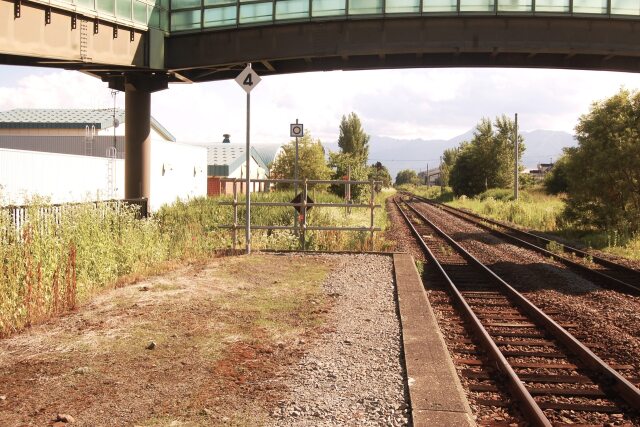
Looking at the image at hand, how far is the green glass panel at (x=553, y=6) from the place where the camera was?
1664cm

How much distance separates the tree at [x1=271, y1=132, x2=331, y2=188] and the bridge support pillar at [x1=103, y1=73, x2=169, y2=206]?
20453 mm

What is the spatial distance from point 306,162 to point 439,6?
24.5 meters

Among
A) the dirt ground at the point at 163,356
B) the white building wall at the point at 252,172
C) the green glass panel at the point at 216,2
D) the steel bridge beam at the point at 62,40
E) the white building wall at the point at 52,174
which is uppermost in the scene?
the green glass panel at the point at 216,2

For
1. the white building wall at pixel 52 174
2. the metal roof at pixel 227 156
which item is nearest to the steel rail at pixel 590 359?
the white building wall at pixel 52 174

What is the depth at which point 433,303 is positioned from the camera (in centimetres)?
970

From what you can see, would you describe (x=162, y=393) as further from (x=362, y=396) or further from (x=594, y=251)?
(x=594, y=251)

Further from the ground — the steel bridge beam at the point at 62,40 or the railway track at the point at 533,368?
the steel bridge beam at the point at 62,40

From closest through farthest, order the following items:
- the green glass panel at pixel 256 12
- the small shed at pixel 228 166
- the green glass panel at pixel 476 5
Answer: the green glass panel at pixel 476 5 → the green glass panel at pixel 256 12 → the small shed at pixel 228 166

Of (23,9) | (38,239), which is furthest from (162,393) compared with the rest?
(23,9)

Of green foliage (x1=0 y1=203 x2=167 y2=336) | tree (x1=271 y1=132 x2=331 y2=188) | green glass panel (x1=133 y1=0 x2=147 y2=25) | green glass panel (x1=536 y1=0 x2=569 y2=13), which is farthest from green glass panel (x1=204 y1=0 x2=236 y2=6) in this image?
tree (x1=271 y1=132 x2=331 y2=188)

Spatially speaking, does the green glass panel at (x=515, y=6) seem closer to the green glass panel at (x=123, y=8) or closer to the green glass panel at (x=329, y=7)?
the green glass panel at (x=329, y=7)

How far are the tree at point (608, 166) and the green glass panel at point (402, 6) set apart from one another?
873 centimetres

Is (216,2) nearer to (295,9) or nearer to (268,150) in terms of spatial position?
(295,9)

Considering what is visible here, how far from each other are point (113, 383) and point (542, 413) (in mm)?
3614
